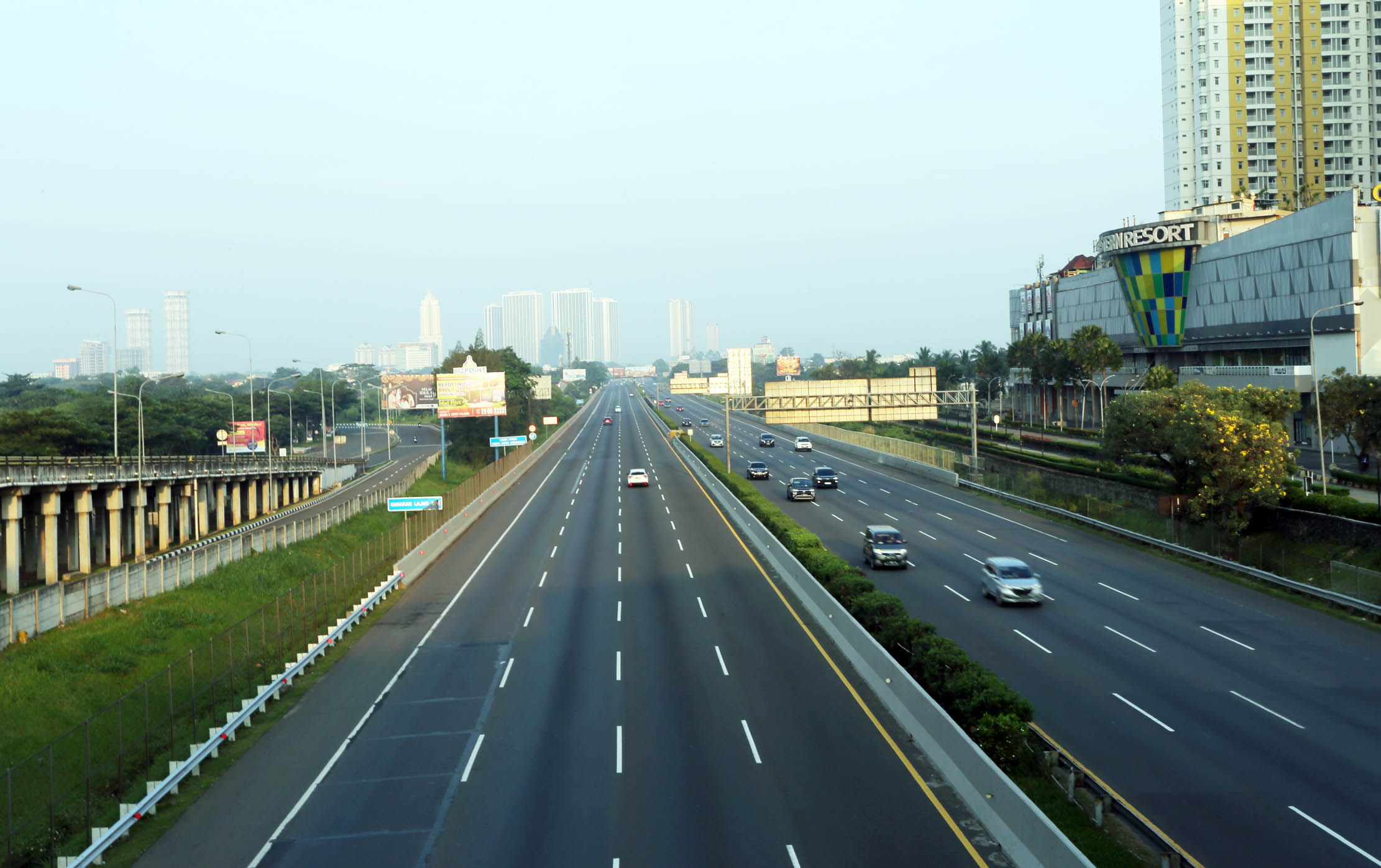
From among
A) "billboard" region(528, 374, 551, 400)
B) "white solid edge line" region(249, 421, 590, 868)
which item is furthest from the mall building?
"billboard" region(528, 374, 551, 400)

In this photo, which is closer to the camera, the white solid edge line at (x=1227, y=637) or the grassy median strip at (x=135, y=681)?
the grassy median strip at (x=135, y=681)

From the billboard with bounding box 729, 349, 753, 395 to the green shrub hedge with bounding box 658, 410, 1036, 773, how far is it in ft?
173

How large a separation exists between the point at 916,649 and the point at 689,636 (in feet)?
26.2

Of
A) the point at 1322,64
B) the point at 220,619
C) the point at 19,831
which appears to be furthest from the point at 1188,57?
the point at 19,831

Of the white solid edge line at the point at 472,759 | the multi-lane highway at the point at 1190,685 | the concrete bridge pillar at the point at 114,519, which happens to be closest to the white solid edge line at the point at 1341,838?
the multi-lane highway at the point at 1190,685

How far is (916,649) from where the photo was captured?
877 inches

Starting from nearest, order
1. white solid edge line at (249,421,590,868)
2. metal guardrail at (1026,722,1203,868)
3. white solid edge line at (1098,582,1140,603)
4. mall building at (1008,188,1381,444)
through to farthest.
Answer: metal guardrail at (1026,722,1203,868) < white solid edge line at (249,421,590,868) < white solid edge line at (1098,582,1140,603) < mall building at (1008,188,1381,444)

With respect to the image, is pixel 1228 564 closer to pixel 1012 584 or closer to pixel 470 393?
pixel 1012 584

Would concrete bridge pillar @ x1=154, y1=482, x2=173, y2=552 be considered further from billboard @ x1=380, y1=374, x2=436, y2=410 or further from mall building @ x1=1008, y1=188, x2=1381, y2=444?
billboard @ x1=380, y1=374, x2=436, y2=410

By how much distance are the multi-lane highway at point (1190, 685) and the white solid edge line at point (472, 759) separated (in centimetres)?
1112

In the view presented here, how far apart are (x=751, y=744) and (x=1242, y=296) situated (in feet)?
244

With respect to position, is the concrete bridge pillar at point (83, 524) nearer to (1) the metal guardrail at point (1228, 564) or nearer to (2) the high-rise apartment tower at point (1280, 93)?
(1) the metal guardrail at point (1228, 564)

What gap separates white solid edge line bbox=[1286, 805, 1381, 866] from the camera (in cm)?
1385

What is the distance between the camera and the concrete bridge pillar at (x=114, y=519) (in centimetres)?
5278
